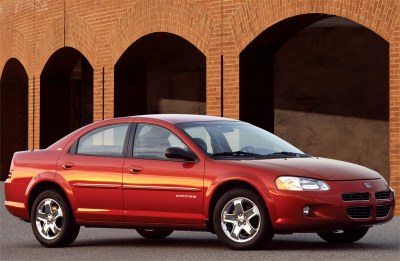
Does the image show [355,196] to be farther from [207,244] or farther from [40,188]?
[40,188]

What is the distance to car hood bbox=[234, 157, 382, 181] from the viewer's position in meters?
11.0

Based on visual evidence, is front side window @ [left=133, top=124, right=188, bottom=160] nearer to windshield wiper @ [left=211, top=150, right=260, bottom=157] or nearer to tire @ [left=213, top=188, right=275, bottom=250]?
windshield wiper @ [left=211, top=150, right=260, bottom=157]

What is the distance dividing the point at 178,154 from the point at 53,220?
1880 millimetres

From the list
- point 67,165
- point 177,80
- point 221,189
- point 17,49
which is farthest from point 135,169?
point 17,49

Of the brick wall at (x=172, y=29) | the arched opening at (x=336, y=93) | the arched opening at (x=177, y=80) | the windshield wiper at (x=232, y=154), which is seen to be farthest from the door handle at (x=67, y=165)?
the arched opening at (x=177, y=80)

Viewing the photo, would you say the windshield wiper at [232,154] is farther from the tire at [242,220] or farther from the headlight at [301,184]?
the headlight at [301,184]

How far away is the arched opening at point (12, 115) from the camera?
30.1 m

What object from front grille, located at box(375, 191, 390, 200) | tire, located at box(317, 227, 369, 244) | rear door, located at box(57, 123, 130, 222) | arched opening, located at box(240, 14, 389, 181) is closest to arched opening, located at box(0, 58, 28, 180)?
arched opening, located at box(240, 14, 389, 181)

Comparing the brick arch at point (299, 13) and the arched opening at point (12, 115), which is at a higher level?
the brick arch at point (299, 13)

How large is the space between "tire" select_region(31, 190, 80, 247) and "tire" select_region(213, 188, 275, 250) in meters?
1.95

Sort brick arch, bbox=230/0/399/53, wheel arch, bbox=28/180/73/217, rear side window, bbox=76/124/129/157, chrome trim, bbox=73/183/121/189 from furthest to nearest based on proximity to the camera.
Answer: brick arch, bbox=230/0/399/53 → wheel arch, bbox=28/180/73/217 → rear side window, bbox=76/124/129/157 → chrome trim, bbox=73/183/121/189

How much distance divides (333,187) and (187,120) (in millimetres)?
2012

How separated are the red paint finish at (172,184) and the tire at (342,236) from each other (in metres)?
0.71

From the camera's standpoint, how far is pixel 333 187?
35.9 ft
